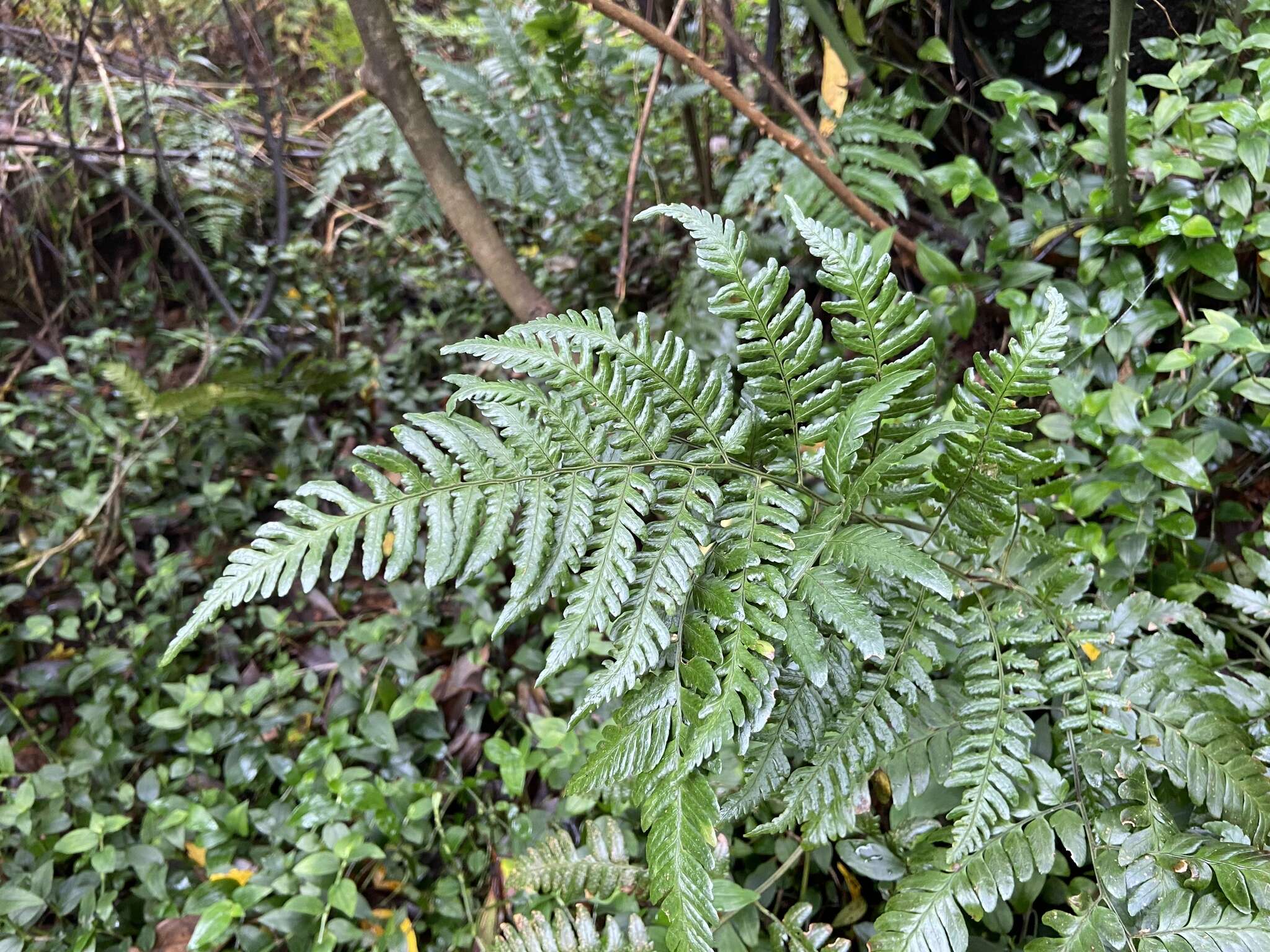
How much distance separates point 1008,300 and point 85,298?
4.26m

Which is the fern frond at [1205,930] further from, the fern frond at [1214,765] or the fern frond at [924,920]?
the fern frond at [924,920]

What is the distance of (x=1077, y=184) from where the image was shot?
178 cm

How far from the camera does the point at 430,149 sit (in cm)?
214

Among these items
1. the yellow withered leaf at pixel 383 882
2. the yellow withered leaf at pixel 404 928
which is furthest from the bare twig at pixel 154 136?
the yellow withered leaf at pixel 404 928

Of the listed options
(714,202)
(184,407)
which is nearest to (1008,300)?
(714,202)

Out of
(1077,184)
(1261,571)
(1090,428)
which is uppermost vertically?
(1077,184)

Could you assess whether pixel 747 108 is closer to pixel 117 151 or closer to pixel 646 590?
pixel 646 590

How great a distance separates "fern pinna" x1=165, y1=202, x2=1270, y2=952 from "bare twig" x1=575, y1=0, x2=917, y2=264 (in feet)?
2.89

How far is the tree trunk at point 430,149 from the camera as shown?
2.02m

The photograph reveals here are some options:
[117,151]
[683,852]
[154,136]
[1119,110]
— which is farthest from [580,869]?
[117,151]

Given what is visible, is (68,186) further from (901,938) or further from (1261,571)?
(1261,571)

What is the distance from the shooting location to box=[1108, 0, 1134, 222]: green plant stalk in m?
1.43

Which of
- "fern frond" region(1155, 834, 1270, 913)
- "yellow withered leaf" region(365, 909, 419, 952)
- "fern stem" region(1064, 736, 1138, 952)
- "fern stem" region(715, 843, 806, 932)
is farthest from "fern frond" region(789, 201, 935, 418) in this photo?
"yellow withered leaf" region(365, 909, 419, 952)

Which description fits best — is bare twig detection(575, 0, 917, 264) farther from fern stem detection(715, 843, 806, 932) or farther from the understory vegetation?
fern stem detection(715, 843, 806, 932)
